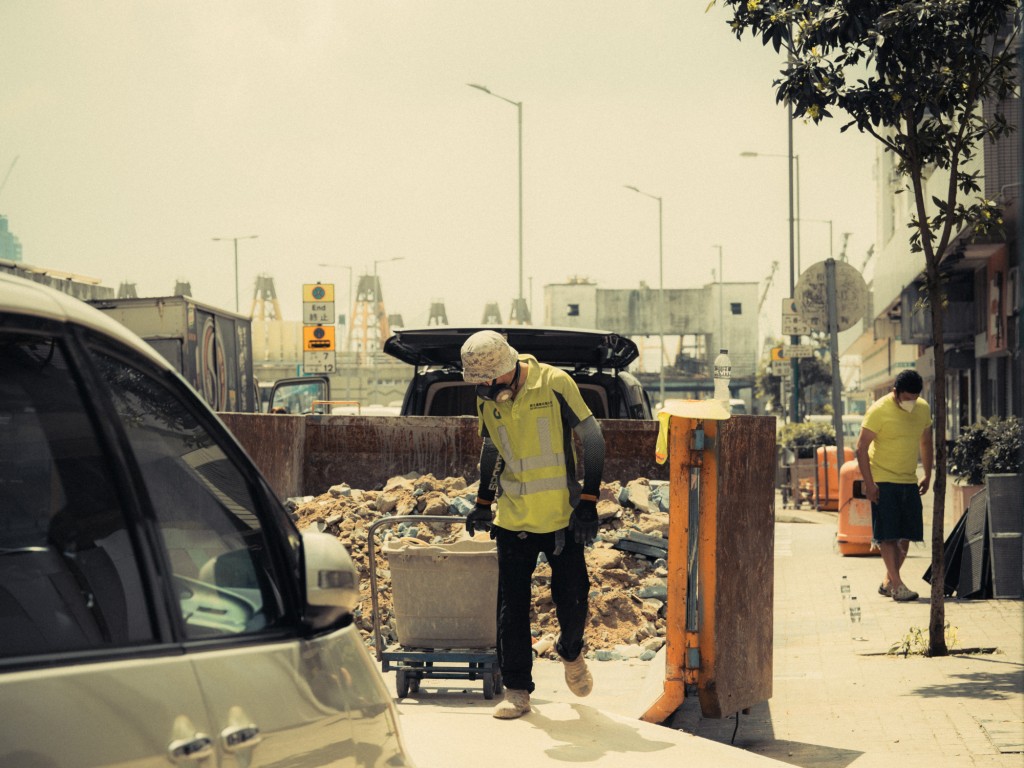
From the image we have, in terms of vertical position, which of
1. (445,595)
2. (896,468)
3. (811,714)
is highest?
(896,468)

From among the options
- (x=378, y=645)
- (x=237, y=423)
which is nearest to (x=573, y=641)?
(x=378, y=645)

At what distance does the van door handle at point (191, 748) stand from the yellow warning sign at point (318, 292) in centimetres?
2251

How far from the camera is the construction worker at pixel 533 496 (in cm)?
638

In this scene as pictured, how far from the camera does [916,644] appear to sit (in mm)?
9125

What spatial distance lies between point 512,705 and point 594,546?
145 inches

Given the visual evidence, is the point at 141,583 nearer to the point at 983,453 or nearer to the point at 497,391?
the point at 497,391

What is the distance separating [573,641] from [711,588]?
65 centimetres

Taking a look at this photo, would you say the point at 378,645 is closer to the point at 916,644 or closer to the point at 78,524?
the point at 916,644

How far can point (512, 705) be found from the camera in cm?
653

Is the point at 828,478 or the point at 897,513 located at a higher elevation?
the point at 897,513

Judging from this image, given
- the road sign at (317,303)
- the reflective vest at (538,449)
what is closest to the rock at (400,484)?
the reflective vest at (538,449)

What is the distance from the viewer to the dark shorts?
11.2 meters

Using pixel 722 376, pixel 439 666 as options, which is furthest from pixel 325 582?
pixel 722 376

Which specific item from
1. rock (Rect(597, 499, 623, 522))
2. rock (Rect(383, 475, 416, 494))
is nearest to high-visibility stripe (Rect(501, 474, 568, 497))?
rock (Rect(597, 499, 623, 522))
